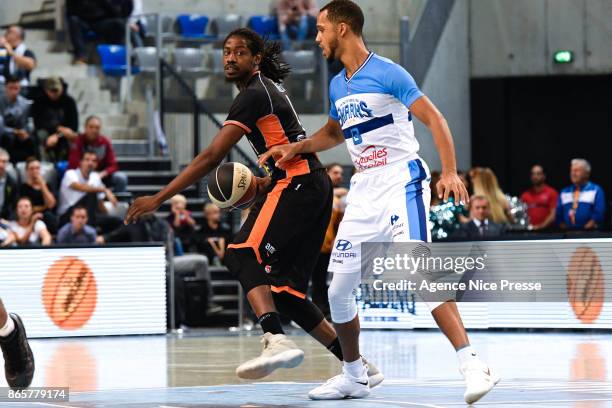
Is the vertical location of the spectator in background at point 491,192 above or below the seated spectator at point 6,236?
above

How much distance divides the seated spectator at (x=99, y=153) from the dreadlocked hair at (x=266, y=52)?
31.0ft

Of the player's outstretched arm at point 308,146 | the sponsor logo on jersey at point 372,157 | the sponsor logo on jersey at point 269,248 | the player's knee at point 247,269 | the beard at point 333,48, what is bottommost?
the player's knee at point 247,269

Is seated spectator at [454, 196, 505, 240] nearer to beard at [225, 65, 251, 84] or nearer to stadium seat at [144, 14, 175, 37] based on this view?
stadium seat at [144, 14, 175, 37]

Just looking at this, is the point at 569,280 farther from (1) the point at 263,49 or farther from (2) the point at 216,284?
(1) the point at 263,49

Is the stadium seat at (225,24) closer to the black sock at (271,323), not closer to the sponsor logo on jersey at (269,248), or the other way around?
the sponsor logo on jersey at (269,248)

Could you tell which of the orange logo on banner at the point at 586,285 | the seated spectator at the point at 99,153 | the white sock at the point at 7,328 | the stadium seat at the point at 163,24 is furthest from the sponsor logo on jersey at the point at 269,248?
the stadium seat at the point at 163,24

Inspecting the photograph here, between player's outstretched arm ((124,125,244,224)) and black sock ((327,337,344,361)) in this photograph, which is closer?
player's outstretched arm ((124,125,244,224))

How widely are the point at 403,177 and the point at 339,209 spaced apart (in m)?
9.14

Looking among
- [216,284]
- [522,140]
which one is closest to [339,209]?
[216,284]

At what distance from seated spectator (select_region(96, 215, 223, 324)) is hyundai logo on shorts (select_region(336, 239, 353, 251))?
29.5ft

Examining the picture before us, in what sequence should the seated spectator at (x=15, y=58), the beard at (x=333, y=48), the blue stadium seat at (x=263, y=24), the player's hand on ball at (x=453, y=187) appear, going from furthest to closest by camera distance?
the blue stadium seat at (x=263, y=24), the seated spectator at (x=15, y=58), the beard at (x=333, y=48), the player's hand on ball at (x=453, y=187)

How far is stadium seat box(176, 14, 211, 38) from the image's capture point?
72.6ft

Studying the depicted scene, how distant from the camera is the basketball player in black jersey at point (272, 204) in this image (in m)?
7.77

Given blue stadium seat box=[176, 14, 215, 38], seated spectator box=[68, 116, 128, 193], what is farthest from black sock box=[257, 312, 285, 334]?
blue stadium seat box=[176, 14, 215, 38]
